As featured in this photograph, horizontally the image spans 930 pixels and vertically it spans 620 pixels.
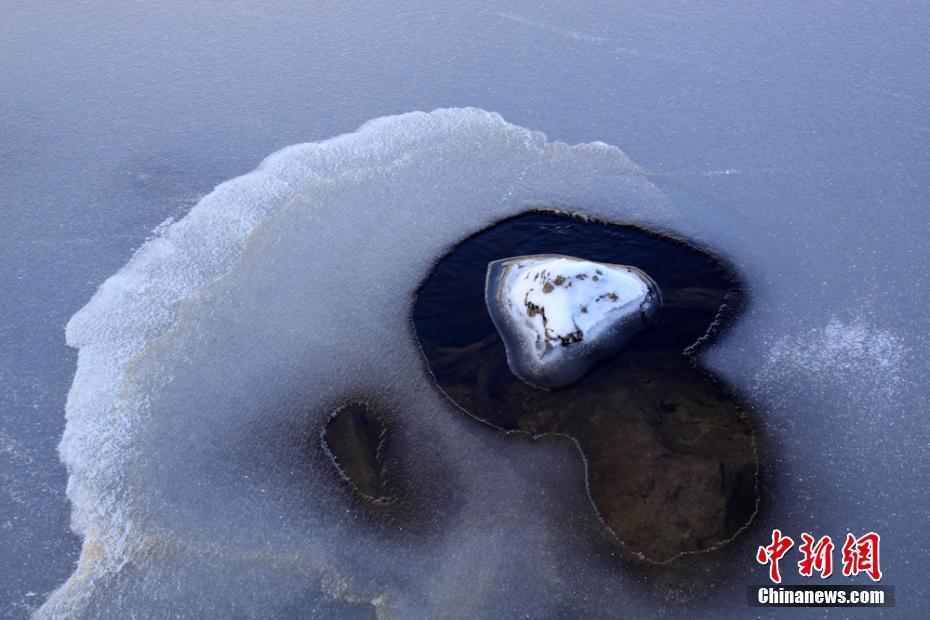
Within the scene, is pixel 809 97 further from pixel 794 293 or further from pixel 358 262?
pixel 358 262

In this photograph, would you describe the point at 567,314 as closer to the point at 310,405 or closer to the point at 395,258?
the point at 395,258

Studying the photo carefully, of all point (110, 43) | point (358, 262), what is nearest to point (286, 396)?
point (358, 262)

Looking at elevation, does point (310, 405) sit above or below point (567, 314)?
below
